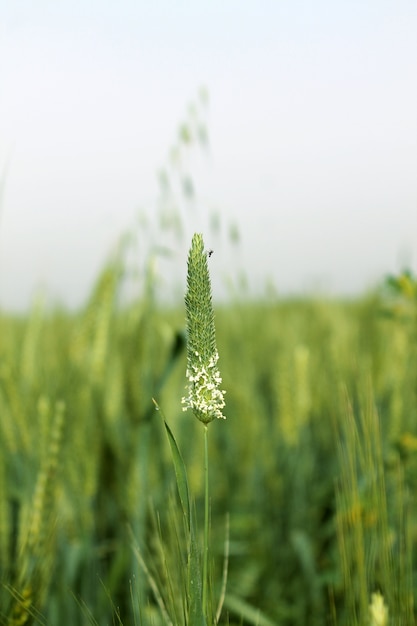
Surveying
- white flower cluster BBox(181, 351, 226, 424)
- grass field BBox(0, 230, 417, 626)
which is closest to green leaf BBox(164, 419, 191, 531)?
white flower cluster BBox(181, 351, 226, 424)

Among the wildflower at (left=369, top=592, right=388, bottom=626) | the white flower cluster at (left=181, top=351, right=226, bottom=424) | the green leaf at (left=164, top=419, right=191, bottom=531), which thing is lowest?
the wildflower at (left=369, top=592, right=388, bottom=626)

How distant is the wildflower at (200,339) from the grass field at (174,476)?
252 mm

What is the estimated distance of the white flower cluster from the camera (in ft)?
1.45

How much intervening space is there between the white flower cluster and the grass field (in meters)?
0.25

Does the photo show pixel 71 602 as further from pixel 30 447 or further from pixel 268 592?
pixel 268 592

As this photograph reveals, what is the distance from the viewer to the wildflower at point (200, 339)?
43cm

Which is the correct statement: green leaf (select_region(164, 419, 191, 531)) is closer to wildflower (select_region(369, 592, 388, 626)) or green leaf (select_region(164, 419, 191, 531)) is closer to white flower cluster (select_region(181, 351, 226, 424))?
white flower cluster (select_region(181, 351, 226, 424))

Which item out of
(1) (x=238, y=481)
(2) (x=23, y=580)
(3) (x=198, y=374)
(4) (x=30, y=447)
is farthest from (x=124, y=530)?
(3) (x=198, y=374)

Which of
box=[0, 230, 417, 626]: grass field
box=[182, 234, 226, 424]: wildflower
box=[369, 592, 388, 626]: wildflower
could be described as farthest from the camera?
box=[0, 230, 417, 626]: grass field

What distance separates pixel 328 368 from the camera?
252cm

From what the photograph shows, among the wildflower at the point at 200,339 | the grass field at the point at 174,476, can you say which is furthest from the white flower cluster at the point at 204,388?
the grass field at the point at 174,476

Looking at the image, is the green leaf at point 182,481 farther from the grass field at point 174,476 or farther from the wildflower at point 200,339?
the grass field at point 174,476

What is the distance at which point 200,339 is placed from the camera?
436mm

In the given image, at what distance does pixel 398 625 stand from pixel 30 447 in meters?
0.78
